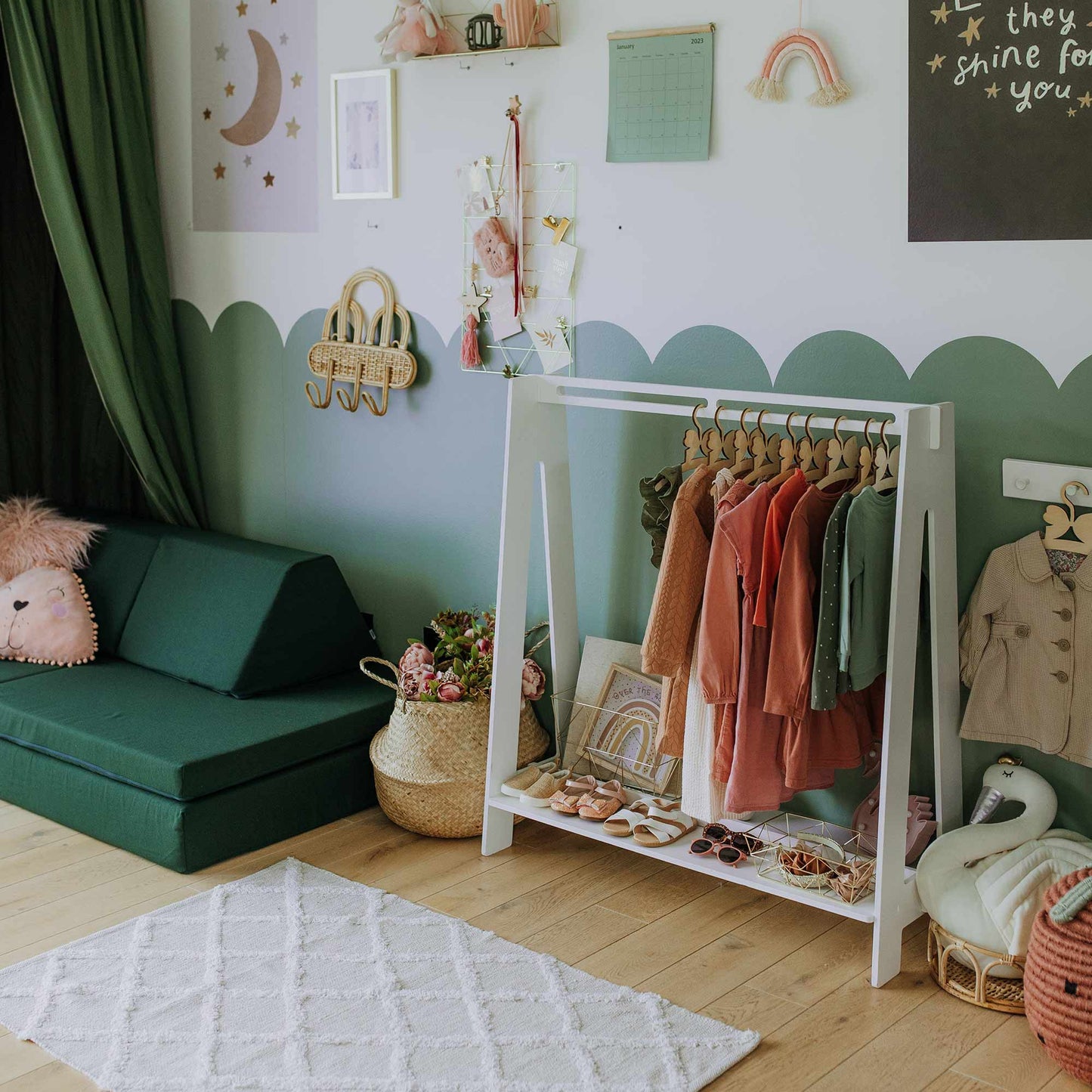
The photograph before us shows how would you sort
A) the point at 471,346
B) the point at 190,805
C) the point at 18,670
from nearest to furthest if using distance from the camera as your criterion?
the point at 190,805
the point at 471,346
the point at 18,670

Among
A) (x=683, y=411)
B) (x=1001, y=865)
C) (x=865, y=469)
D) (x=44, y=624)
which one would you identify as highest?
(x=683, y=411)

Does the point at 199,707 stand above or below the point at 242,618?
below

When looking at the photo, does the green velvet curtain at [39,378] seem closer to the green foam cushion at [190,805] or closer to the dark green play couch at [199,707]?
the dark green play couch at [199,707]

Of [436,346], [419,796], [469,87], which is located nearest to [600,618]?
[419,796]

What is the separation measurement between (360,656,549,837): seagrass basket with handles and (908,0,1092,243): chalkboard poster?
4.93ft

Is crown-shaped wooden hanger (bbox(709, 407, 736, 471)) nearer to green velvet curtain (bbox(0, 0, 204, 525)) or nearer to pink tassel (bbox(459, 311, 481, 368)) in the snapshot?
pink tassel (bbox(459, 311, 481, 368))

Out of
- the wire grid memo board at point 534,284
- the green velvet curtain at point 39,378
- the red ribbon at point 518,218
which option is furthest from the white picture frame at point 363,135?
the green velvet curtain at point 39,378

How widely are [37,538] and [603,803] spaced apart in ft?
6.07

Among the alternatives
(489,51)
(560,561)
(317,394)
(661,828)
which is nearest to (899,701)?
(661,828)

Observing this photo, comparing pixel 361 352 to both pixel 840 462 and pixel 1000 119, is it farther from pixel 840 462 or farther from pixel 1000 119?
pixel 1000 119

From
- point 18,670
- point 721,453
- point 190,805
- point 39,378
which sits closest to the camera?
point 721,453

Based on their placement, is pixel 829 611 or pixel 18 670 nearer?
pixel 829 611

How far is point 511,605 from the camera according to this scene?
304cm

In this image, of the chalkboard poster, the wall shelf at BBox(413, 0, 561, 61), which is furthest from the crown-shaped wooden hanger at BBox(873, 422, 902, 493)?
the wall shelf at BBox(413, 0, 561, 61)
